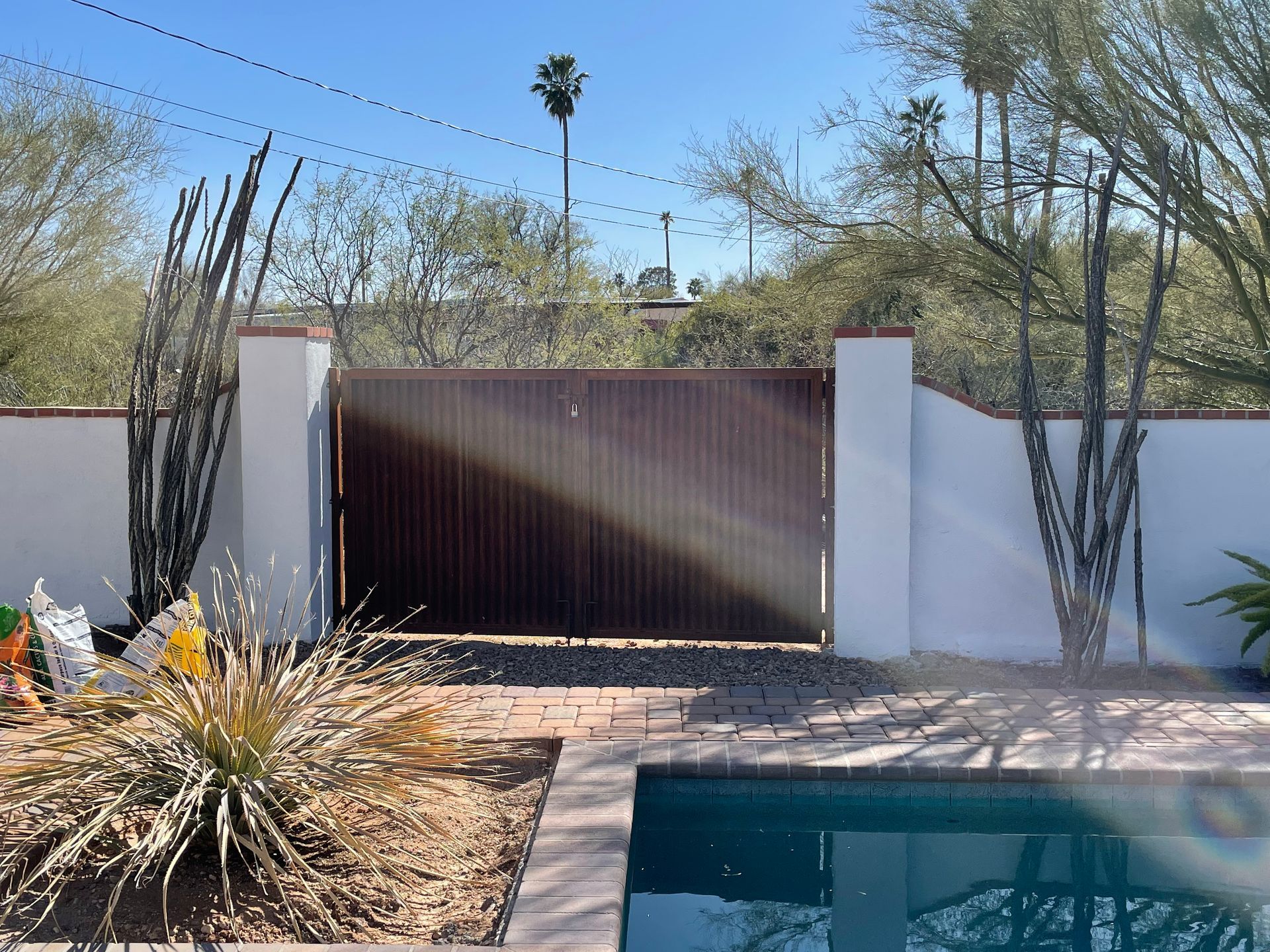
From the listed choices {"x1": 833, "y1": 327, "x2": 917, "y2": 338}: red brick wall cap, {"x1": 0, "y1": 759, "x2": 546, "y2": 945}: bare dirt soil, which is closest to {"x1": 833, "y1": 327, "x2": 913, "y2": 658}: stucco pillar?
{"x1": 833, "y1": 327, "x2": 917, "y2": 338}: red brick wall cap

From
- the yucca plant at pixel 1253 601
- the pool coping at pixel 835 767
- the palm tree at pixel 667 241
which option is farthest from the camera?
the palm tree at pixel 667 241

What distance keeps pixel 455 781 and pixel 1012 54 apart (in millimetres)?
7134

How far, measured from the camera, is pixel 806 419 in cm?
616

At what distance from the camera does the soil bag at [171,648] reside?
3.50 metres

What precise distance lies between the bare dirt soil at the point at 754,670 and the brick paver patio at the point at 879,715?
220 millimetres

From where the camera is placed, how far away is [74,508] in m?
6.53

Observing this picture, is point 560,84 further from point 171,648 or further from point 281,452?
point 171,648

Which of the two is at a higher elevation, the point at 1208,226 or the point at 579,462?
the point at 1208,226

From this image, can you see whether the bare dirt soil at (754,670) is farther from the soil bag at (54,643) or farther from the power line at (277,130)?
the power line at (277,130)

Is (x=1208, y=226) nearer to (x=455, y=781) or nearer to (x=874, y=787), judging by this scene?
(x=874, y=787)

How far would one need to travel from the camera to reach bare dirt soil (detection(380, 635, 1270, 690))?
567 cm

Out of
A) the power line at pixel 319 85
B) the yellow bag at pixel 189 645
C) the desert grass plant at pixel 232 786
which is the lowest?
the desert grass plant at pixel 232 786

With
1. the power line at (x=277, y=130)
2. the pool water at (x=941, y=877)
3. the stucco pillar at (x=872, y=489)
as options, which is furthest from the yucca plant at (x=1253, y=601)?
the power line at (x=277, y=130)

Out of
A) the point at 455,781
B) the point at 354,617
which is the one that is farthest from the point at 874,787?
the point at 354,617
